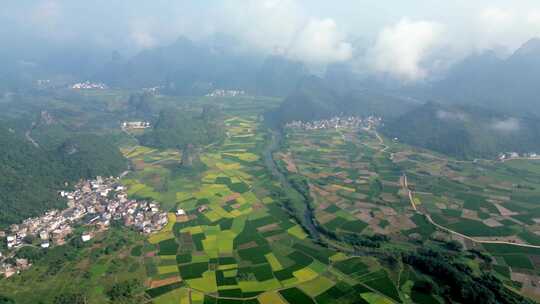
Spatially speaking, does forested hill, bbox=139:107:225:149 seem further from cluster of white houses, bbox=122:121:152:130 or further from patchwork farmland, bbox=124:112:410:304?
patchwork farmland, bbox=124:112:410:304

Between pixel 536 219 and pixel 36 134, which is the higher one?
pixel 536 219

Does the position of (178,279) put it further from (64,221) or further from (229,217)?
(64,221)

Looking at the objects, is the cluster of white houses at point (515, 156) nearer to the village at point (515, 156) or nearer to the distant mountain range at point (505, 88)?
the village at point (515, 156)

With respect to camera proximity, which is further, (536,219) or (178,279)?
(536,219)

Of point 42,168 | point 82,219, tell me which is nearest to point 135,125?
point 42,168

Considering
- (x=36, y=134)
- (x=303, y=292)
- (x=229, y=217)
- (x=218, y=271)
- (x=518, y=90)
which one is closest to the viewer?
(x=303, y=292)

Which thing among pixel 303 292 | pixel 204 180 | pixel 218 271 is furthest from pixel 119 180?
pixel 303 292

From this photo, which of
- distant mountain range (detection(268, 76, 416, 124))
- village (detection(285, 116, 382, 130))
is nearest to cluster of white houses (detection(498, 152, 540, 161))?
village (detection(285, 116, 382, 130))

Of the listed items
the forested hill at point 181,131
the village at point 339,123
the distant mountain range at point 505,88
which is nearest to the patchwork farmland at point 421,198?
the village at point 339,123
